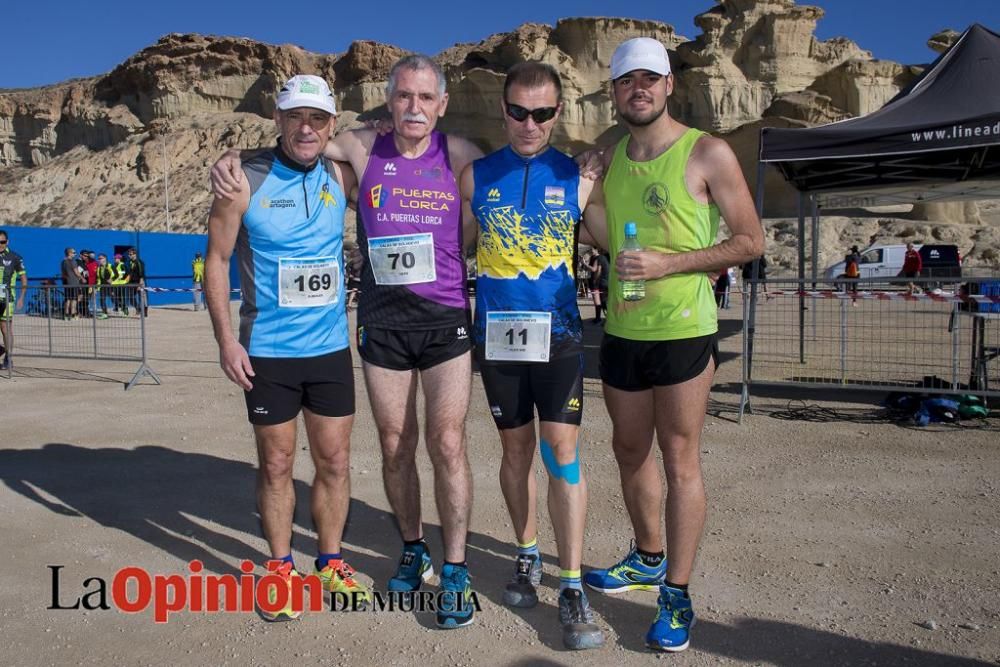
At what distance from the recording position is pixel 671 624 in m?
2.81

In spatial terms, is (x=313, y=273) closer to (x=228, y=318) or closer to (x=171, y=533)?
(x=228, y=318)

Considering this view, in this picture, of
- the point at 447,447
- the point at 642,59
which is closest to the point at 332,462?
the point at 447,447

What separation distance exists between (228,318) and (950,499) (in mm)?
4134

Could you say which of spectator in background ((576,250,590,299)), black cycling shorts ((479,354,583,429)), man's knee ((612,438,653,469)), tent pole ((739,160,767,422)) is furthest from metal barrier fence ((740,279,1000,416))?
spectator in background ((576,250,590,299))

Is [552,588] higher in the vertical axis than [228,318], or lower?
lower

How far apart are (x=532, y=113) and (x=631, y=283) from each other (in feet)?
2.50

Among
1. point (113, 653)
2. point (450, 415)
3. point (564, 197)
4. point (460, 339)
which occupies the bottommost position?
point (113, 653)

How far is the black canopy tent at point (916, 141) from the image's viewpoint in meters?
7.14

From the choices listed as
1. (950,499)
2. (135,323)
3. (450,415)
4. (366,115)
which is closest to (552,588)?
(450,415)

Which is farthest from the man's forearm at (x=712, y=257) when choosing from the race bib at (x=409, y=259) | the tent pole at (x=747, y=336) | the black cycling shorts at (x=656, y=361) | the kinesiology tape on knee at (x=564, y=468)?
the tent pole at (x=747, y=336)

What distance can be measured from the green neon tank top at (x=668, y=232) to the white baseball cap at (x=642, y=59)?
0.90ft

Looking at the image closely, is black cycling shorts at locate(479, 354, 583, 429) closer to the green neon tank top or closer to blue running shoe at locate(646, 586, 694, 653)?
the green neon tank top

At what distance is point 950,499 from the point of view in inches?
178

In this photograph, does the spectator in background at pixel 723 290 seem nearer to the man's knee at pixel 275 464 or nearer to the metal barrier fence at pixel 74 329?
the metal barrier fence at pixel 74 329
